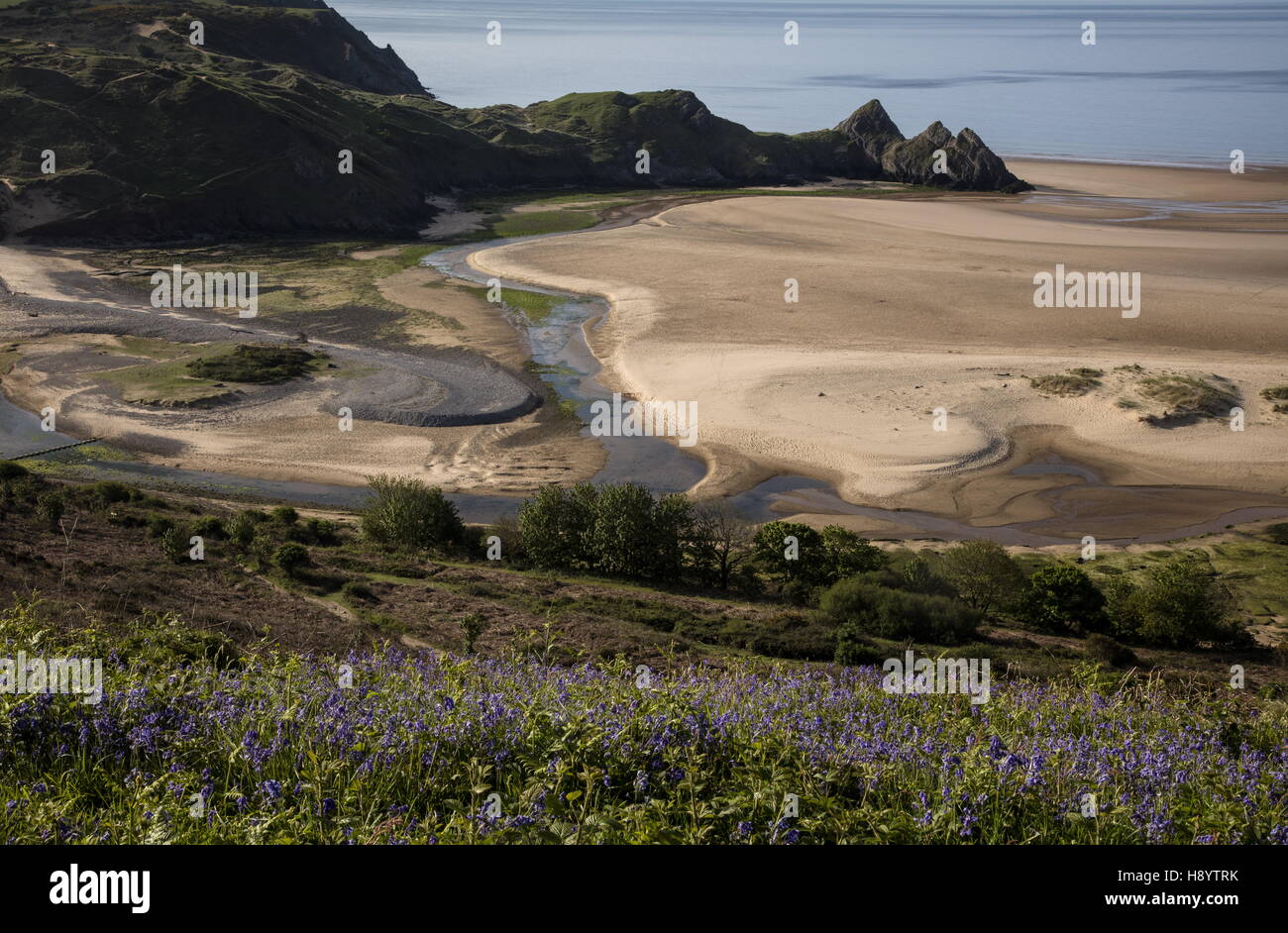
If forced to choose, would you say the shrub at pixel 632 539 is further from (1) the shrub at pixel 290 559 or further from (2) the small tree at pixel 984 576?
(1) the shrub at pixel 290 559

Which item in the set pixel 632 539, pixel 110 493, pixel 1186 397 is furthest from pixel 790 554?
pixel 1186 397

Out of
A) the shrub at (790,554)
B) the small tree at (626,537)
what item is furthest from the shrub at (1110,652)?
Answer: the small tree at (626,537)

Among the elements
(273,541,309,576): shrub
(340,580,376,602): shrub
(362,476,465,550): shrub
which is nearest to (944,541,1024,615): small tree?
(362,476,465,550): shrub

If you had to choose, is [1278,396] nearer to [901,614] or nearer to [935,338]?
[935,338]

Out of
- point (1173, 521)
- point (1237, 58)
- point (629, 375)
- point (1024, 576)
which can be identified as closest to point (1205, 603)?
point (1024, 576)

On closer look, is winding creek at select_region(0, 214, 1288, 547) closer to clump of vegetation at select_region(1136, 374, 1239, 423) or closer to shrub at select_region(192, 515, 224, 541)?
shrub at select_region(192, 515, 224, 541)

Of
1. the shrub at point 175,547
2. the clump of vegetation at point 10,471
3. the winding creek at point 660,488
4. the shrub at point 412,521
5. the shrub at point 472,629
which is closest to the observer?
the shrub at point 472,629
